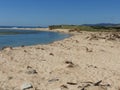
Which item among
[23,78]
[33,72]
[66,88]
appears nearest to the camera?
[66,88]

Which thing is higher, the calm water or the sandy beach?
the sandy beach

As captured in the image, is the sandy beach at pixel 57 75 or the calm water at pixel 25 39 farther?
the calm water at pixel 25 39

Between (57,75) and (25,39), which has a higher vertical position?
(57,75)

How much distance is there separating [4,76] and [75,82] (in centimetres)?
373

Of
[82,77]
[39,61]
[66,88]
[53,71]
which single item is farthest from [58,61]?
[66,88]

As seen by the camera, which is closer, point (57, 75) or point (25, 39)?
point (57, 75)

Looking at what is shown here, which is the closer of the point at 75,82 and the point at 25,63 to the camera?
the point at 75,82

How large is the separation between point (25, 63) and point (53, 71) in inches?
127

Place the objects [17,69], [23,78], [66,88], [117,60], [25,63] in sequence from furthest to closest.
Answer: [117,60], [25,63], [17,69], [23,78], [66,88]

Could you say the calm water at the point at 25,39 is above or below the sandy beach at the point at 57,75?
below

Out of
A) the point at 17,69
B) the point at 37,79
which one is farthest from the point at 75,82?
the point at 17,69

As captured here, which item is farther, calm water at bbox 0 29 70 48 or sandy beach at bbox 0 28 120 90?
calm water at bbox 0 29 70 48

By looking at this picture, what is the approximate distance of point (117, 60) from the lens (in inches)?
762

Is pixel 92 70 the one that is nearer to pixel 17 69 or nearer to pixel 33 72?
pixel 33 72
